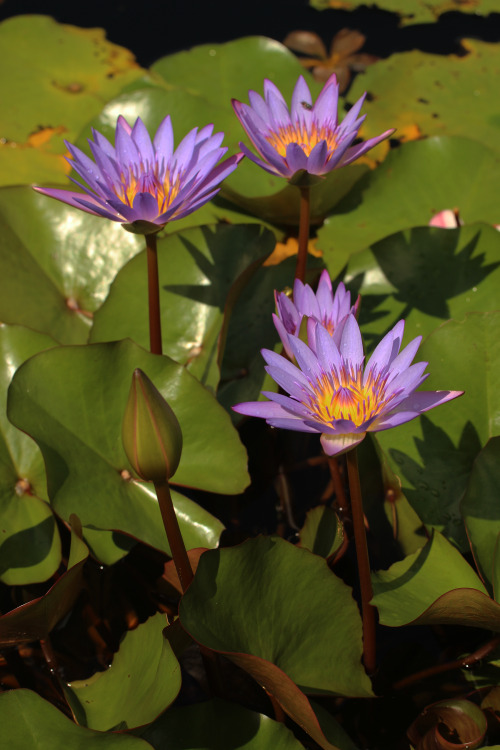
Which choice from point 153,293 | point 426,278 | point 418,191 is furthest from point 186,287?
point 418,191

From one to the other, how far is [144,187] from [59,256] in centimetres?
60

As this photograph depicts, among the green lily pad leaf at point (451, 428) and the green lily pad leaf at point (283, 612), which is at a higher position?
the green lily pad leaf at point (451, 428)

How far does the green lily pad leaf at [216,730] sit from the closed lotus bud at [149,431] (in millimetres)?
536

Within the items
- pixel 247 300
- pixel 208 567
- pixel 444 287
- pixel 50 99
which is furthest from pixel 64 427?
pixel 50 99

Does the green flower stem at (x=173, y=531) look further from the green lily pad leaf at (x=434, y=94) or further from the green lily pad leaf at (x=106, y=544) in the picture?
the green lily pad leaf at (x=434, y=94)

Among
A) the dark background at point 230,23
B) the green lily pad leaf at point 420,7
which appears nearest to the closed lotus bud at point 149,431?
the dark background at point 230,23

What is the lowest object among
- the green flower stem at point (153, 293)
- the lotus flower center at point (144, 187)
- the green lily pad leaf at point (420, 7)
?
the green flower stem at point (153, 293)

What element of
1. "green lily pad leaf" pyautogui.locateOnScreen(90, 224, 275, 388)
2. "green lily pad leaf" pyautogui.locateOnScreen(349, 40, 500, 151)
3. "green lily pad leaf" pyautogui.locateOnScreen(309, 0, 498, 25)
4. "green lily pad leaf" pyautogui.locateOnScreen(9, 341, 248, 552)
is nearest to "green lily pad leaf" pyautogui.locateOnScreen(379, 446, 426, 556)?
"green lily pad leaf" pyautogui.locateOnScreen(9, 341, 248, 552)

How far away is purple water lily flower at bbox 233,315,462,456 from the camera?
49.2 inches

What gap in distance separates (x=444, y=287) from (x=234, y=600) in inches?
44.7

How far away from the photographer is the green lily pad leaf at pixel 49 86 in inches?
109

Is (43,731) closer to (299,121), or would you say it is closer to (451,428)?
(451,428)

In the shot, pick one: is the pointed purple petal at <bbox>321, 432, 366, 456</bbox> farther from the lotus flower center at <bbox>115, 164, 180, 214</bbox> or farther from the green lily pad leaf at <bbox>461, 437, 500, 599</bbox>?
the lotus flower center at <bbox>115, 164, 180, 214</bbox>

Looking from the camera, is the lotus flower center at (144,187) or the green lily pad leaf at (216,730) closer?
the green lily pad leaf at (216,730)
